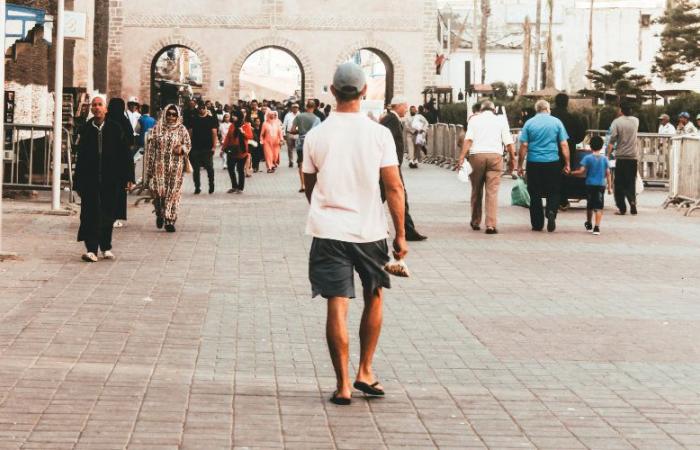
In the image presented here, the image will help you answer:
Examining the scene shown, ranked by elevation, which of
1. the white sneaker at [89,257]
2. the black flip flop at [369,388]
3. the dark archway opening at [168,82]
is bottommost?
the black flip flop at [369,388]

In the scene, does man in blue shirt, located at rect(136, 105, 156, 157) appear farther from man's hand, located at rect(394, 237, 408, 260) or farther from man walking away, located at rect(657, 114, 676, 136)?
man's hand, located at rect(394, 237, 408, 260)

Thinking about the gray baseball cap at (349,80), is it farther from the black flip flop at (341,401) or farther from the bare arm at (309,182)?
the black flip flop at (341,401)

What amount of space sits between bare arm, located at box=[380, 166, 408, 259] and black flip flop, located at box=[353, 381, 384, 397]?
69 cm

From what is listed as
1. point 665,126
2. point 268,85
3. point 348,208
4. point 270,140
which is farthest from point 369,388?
point 268,85

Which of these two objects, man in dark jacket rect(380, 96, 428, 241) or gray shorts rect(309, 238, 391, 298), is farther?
man in dark jacket rect(380, 96, 428, 241)

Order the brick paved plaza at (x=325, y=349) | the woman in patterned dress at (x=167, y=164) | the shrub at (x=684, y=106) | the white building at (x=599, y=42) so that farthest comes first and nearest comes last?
1. the white building at (x=599, y=42)
2. the shrub at (x=684, y=106)
3. the woman in patterned dress at (x=167, y=164)
4. the brick paved plaza at (x=325, y=349)

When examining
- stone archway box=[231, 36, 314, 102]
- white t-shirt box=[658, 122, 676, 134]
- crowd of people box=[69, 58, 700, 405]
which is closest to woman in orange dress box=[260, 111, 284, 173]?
crowd of people box=[69, 58, 700, 405]

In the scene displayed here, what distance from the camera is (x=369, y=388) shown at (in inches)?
279

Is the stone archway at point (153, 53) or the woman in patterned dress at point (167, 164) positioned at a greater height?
the stone archway at point (153, 53)


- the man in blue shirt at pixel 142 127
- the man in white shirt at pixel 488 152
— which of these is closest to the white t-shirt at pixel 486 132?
the man in white shirt at pixel 488 152

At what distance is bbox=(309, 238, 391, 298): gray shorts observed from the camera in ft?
23.2

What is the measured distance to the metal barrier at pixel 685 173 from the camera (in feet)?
70.3

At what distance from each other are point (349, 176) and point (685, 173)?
1584 cm

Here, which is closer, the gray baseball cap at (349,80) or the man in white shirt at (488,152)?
the gray baseball cap at (349,80)
